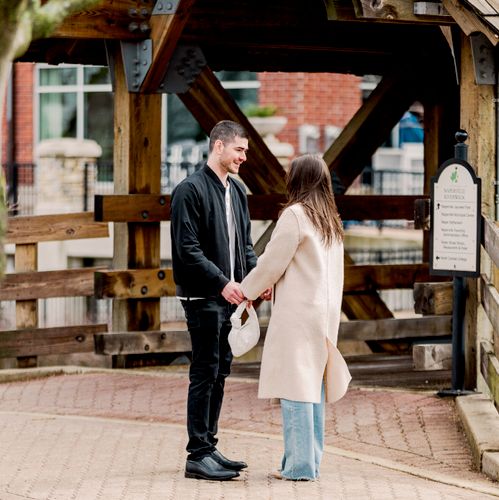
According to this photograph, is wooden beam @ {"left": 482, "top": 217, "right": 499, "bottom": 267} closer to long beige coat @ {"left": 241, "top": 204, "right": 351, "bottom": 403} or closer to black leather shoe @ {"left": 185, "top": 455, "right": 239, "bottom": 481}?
long beige coat @ {"left": 241, "top": 204, "right": 351, "bottom": 403}

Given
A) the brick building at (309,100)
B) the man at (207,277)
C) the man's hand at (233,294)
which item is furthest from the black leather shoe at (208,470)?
the brick building at (309,100)

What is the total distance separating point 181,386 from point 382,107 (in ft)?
12.5

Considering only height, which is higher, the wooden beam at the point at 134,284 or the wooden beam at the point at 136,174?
the wooden beam at the point at 136,174

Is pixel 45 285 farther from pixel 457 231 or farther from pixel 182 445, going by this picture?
pixel 182 445

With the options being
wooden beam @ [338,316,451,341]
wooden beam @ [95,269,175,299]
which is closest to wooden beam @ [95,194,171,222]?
wooden beam @ [95,269,175,299]

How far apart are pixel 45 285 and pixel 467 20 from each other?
4.95 metres

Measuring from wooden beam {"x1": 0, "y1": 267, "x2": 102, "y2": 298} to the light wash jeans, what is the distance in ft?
18.5

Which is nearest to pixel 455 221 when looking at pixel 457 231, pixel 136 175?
pixel 457 231

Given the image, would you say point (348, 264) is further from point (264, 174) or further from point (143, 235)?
point (143, 235)

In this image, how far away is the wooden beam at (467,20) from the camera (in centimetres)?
999

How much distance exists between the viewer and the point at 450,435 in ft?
31.8

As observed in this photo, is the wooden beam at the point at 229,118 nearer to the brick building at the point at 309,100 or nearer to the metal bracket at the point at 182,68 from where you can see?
the metal bracket at the point at 182,68

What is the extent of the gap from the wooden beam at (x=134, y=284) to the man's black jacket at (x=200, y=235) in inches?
170

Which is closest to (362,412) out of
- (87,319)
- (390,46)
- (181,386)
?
(181,386)
